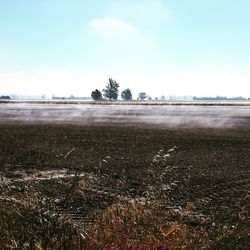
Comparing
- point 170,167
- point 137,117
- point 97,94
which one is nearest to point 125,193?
point 170,167

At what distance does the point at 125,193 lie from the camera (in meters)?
9.45

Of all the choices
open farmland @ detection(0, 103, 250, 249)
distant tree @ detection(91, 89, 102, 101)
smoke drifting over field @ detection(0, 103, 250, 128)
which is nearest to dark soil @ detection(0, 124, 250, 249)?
open farmland @ detection(0, 103, 250, 249)

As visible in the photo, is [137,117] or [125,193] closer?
[125,193]

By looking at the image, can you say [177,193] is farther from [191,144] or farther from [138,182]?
[191,144]

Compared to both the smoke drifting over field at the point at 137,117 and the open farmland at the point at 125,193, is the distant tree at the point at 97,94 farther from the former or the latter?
the open farmland at the point at 125,193

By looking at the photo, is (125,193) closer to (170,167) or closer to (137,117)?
(170,167)

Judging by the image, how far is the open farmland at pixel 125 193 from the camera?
4.21m

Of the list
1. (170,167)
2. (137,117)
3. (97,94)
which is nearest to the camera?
(170,167)

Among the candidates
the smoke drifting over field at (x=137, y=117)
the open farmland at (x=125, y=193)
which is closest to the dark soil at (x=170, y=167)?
the open farmland at (x=125, y=193)

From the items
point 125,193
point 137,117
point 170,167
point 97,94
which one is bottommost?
point 137,117

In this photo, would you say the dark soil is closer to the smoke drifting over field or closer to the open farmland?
the open farmland

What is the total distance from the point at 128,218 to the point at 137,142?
14292 mm

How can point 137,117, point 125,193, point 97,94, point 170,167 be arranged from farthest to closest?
point 97,94
point 137,117
point 170,167
point 125,193

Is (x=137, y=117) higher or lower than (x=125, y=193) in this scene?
lower
